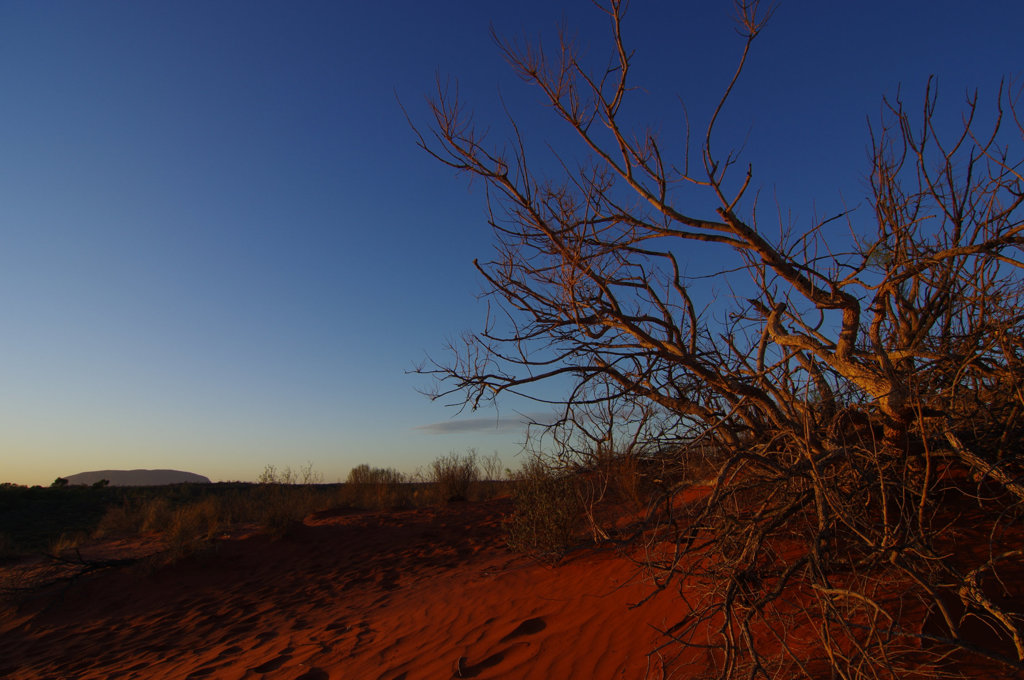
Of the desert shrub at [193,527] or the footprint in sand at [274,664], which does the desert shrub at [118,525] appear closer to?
A: the desert shrub at [193,527]

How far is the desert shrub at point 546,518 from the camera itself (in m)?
7.01

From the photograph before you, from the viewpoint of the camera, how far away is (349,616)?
6.26 meters

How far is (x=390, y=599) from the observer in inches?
267

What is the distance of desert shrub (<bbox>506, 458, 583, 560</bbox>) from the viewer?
23.0 feet

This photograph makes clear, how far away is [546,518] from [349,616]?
2661mm

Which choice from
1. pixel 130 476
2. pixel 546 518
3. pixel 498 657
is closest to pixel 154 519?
pixel 546 518

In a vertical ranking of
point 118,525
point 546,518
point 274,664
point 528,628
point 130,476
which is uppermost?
point 130,476

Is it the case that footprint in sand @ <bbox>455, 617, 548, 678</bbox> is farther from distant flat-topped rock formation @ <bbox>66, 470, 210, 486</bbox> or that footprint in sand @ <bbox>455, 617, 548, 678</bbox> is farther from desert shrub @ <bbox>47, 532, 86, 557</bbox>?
distant flat-topped rock formation @ <bbox>66, 470, 210, 486</bbox>

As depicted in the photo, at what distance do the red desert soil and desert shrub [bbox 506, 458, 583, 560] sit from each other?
0.94ft

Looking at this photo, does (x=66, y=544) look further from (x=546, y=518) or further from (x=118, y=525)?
(x=546, y=518)

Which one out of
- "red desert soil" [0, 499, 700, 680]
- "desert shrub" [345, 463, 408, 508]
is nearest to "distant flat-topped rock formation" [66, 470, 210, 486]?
"desert shrub" [345, 463, 408, 508]

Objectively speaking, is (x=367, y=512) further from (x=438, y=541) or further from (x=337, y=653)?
(x=337, y=653)

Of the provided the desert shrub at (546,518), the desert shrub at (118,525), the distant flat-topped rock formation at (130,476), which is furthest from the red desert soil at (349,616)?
the distant flat-topped rock formation at (130,476)

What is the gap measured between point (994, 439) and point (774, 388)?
1328 mm
